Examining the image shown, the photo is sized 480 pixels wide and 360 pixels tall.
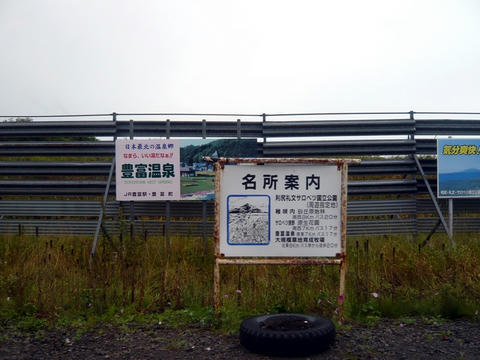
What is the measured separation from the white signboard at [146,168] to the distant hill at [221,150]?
0.52 metres

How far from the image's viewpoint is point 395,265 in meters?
7.27

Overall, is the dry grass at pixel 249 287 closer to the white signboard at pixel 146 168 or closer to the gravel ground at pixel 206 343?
the gravel ground at pixel 206 343

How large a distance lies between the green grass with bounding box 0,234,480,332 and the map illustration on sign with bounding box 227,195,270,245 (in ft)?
2.45

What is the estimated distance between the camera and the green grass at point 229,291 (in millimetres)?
5887

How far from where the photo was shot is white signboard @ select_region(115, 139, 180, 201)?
9.58 metres

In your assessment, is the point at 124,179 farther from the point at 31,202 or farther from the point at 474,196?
the point at 474,196

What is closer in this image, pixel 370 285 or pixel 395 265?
pixel 370 285

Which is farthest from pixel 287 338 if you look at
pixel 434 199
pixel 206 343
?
pixel 434 199

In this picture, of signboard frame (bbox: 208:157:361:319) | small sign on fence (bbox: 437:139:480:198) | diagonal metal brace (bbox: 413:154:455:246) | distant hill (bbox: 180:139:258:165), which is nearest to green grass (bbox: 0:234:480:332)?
signboard frame (bbox: 208:157:361:319)

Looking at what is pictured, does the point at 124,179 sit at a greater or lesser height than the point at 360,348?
greater

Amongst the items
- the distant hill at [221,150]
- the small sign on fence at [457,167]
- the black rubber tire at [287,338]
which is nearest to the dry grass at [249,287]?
the black rubber tire at [287,338]

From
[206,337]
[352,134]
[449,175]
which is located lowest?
[206,337]

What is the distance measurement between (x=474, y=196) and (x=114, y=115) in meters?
8.44

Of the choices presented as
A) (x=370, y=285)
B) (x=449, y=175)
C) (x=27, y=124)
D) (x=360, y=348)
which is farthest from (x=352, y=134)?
(x=27, y=124)
